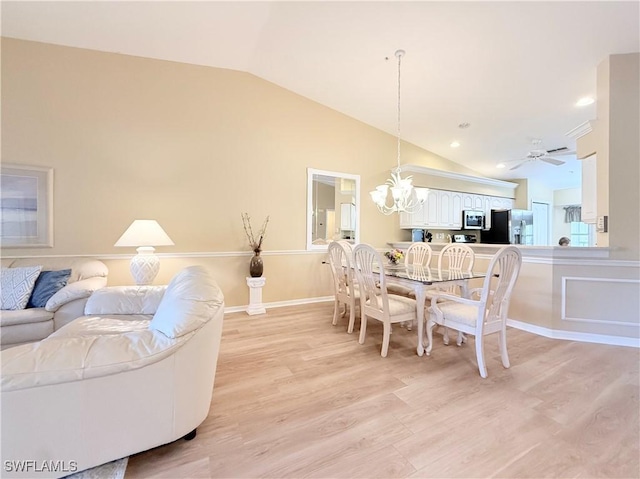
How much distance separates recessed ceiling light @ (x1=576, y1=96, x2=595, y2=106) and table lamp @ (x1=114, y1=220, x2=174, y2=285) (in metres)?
5.66

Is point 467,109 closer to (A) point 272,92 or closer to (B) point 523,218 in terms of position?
(A) point 272,92

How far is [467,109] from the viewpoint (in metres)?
4.15

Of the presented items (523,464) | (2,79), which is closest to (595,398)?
(523,464)

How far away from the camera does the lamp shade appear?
2889mm

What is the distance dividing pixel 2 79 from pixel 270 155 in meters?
3.02

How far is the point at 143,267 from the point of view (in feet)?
9.95

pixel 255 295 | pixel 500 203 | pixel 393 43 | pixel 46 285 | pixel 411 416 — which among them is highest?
pixel 393 43

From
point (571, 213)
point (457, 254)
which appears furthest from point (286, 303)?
point (571, 213)

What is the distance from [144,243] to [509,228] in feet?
22.9

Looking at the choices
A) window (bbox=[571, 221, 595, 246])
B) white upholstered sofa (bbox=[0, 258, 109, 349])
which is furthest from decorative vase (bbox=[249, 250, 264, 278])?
window (bbox=[571, 221, 595, 246])

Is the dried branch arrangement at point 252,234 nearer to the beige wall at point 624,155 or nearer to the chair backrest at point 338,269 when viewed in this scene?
the chair backrest at point 338,269

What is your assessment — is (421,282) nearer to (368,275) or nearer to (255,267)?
(368,275)

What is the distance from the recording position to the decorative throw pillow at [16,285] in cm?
230

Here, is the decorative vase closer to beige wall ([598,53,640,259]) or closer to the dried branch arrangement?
the dried branch arrangement
